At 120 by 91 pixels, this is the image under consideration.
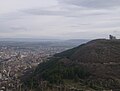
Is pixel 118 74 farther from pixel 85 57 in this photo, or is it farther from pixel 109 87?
pixel 85 57

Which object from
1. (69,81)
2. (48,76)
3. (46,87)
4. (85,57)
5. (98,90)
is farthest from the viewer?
(85,57)

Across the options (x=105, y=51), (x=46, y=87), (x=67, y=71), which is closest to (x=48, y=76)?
(x=67, y=71)

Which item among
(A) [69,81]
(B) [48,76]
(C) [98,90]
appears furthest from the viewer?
(B) [48,76]

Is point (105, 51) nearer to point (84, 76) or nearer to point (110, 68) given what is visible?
point (110, 68)

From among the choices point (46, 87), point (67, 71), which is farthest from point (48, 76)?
point (46, 87)

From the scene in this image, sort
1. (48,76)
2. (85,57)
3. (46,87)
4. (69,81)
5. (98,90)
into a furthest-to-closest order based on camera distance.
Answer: (85,57)
(48,76)
(69,81)
(46,87)
(98,90)

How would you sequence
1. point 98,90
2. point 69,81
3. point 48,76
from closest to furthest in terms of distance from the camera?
point 98,90, point 69,81, point 48,76

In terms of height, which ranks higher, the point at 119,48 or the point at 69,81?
the point at 119,48

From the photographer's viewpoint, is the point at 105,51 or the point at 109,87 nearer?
the point at 109,87

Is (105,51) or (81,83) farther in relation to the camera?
(105,51)
